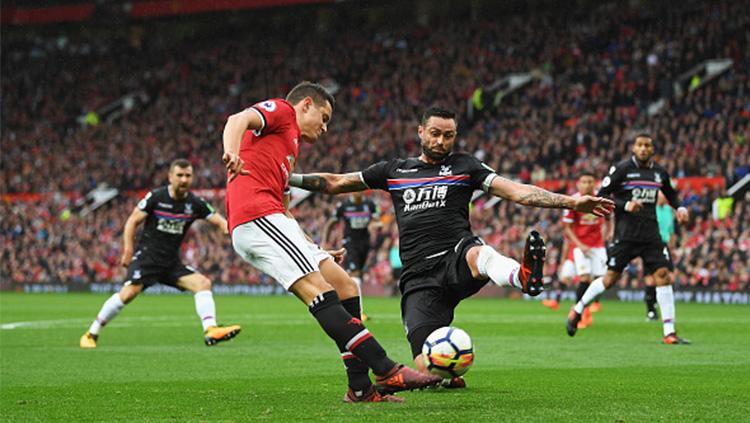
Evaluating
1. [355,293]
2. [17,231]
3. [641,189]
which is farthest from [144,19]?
[355,293]

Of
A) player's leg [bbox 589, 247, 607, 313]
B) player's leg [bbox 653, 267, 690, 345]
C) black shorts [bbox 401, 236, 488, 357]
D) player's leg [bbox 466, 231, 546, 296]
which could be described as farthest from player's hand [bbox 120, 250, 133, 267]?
player's leg [bbox 589, 247, 607, 313]

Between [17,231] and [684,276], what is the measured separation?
88.6 ft

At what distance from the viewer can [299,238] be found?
7.84 meters

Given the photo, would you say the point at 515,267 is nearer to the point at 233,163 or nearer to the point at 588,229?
the point at 233,163

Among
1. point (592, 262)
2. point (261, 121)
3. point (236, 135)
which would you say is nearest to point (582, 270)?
point (592, 262)

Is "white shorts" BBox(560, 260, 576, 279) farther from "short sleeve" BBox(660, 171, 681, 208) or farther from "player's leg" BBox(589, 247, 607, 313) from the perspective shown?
"short sleeve" BBox(660, 171, 681, 208)

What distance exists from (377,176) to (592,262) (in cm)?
1051

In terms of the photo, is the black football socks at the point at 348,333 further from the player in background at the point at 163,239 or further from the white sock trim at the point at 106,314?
the white sock trim at the point at 106,314

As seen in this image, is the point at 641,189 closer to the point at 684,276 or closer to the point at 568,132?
the point at 684,276

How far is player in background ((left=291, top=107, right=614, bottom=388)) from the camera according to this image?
8.56m

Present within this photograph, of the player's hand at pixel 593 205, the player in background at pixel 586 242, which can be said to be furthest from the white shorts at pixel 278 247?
the player in background at pixel 586 242

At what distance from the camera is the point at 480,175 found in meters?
8.49

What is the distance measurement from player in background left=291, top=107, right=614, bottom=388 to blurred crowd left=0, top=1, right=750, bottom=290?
1925 cm

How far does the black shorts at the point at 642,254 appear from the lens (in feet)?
46.5
